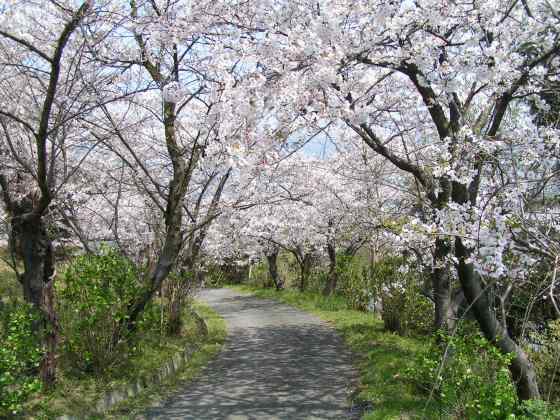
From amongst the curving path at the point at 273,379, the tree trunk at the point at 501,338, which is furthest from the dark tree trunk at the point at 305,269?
the tree trunk at the point at 501,338

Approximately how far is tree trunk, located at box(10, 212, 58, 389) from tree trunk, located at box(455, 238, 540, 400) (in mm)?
4728

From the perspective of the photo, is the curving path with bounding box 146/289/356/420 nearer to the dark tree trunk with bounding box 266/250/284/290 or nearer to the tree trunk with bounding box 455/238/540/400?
the tree trunk with bounding box 455/238/540/400

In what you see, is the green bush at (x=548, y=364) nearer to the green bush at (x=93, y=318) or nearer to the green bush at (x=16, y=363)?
the green bush at (x=93, y=318)

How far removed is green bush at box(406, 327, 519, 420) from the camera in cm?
435

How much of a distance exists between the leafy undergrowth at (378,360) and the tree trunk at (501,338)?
1037 mm

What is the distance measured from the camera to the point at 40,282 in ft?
19.1

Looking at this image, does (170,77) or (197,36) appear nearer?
(197,36)

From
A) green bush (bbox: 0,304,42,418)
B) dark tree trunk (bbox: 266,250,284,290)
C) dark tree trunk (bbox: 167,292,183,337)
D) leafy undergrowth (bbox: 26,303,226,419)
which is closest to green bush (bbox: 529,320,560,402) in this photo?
leafy undergrowth (bbox: 26,303,226,419)

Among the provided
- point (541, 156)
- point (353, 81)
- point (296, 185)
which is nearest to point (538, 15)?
point (541, 156)

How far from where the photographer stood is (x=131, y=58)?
7.23m

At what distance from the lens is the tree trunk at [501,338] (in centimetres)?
519

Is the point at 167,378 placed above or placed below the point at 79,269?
below

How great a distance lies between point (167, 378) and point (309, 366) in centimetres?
240

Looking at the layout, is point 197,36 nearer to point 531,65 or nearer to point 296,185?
point 531,65
